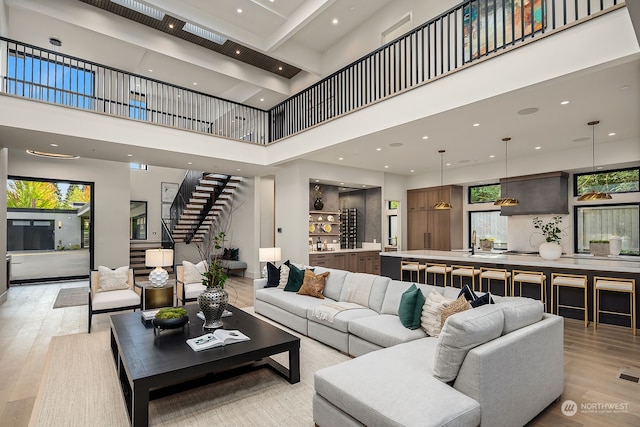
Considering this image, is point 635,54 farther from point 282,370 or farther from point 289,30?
point 289,30

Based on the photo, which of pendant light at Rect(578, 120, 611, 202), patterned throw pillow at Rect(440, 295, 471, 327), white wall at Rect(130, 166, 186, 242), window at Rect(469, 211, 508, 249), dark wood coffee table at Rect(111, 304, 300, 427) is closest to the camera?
dark wood coffee table at Rect(111, 304, 300, 427)

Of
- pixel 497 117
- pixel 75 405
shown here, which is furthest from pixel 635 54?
pixel 75 405

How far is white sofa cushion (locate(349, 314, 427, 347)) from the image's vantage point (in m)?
3.19

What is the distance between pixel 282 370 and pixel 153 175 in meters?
11.1

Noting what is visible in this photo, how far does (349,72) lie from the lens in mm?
6430

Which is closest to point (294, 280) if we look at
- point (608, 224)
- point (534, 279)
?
point (534, 279)

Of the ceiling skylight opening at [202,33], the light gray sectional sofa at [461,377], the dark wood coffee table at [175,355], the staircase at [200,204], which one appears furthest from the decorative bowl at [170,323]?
Result: the staircase at [200,204]

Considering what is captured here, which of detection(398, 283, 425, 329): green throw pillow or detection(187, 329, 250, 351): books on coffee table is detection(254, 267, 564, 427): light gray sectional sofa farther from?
detection(187, 329, 250, 351): books on coffee table

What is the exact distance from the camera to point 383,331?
3.31 metres

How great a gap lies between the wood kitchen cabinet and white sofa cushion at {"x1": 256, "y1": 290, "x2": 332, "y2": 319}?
19.0ft

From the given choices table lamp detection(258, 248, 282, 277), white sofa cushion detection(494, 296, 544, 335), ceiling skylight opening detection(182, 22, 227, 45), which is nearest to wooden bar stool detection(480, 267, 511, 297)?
white sofa cushion detection(494, 296, 544, 335)

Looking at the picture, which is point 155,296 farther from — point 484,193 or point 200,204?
point 484,193

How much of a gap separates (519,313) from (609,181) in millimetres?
6800

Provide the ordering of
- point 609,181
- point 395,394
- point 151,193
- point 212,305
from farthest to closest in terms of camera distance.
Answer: point 151,193
point 609,181
point 212,305
point 395,394
